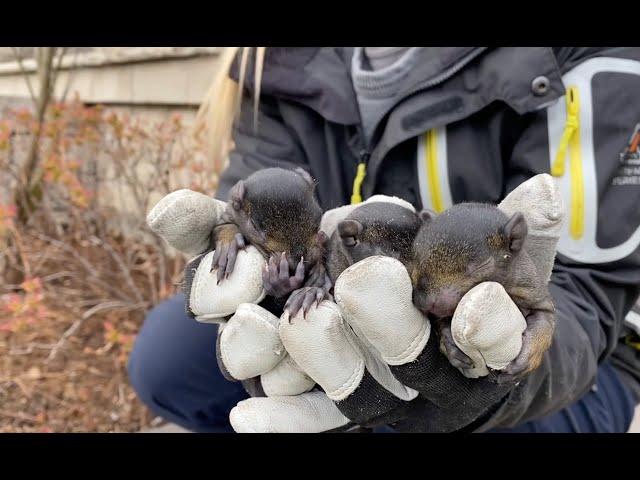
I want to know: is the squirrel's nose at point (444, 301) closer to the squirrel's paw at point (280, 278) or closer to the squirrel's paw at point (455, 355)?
the squirrel's paw at point (455, 355)

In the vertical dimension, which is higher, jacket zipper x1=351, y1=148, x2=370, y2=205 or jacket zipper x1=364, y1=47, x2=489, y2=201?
jacket zipper x1=364, y1=47, x2=489, y2=201

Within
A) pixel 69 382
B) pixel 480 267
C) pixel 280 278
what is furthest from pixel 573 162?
pixel 69 382

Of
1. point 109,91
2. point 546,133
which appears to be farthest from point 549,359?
point 109,91

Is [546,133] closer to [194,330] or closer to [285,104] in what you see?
[285,104]

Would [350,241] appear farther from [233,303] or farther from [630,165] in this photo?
[630,165]

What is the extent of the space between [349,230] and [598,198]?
0.92 m

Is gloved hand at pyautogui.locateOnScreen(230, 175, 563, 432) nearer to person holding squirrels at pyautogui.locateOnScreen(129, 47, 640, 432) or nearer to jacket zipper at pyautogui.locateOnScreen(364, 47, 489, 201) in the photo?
person holding squirrels at pyautogui.locateOnScreen(129, 47, 640, 432)

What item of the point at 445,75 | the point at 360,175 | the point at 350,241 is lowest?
the point at 350,241

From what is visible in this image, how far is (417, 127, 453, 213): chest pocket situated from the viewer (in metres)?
2.28

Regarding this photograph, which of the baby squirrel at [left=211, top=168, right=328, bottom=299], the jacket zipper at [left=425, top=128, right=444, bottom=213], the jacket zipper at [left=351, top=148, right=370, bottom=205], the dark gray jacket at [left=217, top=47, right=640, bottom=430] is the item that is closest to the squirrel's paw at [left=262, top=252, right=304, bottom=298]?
the baby squirrel at [left=211, top=168, right=328, bottom=299]

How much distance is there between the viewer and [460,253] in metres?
1.39

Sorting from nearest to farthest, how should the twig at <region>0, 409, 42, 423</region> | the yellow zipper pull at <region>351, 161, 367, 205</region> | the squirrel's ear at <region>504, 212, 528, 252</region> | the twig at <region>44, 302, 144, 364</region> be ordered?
1. the squirrel's ear at <region>504, 212, 528, 252</region>
2. the yellow zipper pull at <region>351, 161, 367, 205</region>
3. the twig at <region>0, 409, 42, 423</region>
4. the twig at <region>44, 302, 144, 364</region>

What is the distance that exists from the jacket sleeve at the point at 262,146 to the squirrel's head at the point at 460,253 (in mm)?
1210

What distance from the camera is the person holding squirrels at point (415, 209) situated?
1481 millimetres
